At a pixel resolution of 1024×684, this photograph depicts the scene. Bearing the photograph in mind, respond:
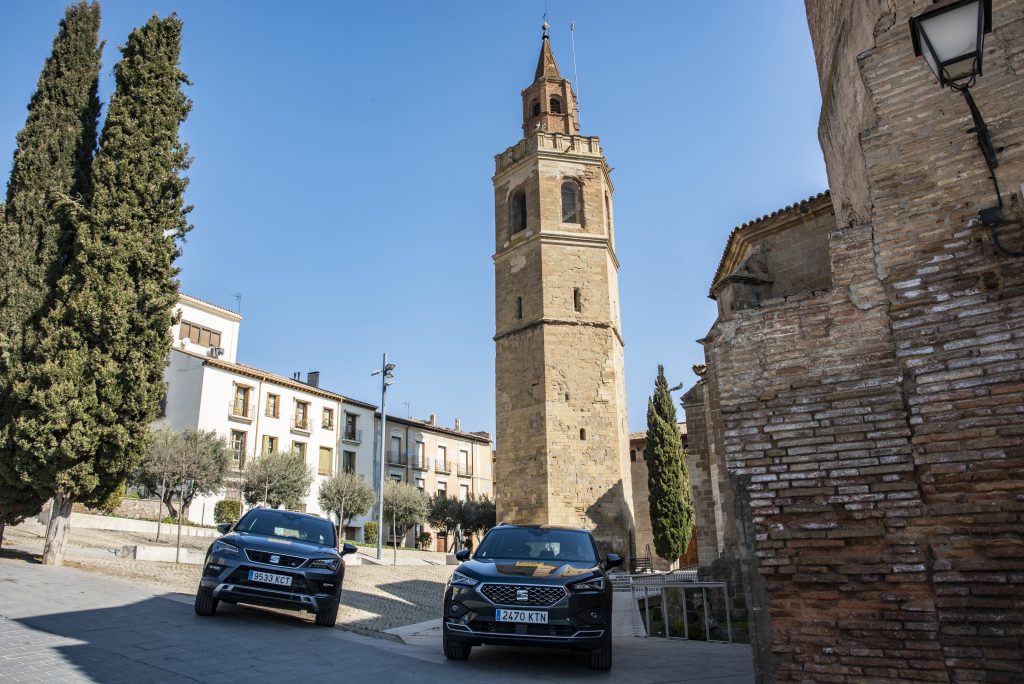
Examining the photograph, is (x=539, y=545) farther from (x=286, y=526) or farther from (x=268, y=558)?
(x=286, y=526)

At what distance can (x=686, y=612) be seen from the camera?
9.85 meters

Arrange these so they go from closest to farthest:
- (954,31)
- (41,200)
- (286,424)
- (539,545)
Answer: (954,31) → (539,545) → (41,200) → (286,424)

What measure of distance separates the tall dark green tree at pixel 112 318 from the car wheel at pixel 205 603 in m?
5.82

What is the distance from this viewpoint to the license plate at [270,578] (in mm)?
7620

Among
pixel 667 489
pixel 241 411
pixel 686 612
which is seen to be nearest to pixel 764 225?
pixel 686 612

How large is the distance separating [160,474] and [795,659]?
19.9 meters

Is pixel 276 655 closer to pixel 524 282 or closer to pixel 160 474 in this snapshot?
pixel 160 474

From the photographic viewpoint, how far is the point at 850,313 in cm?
535

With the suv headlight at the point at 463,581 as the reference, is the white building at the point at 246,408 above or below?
above

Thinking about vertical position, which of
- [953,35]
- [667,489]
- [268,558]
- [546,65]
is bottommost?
[268,558]

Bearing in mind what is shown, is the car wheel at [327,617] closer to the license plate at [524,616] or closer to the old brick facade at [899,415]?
the license plate at [524,616]

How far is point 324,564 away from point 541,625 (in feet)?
10.7

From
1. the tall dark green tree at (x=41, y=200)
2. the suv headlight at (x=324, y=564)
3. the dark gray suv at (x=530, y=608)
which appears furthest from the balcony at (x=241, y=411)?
the dark gray suv at (x=530, y=608)

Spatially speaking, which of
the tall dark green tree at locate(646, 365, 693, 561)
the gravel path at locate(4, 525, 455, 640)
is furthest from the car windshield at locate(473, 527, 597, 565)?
the tall dark green tree at locate(646, 365, 693, 561)
